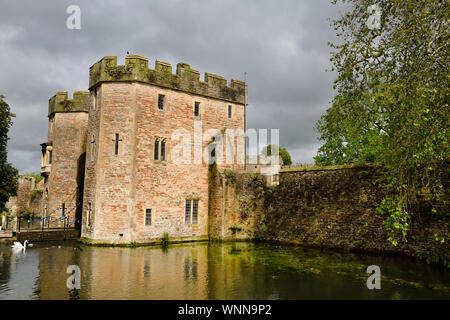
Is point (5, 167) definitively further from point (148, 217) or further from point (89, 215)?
point (148, 217)

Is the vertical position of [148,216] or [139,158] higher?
[139,158]

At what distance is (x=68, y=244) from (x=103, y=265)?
7.35 meters

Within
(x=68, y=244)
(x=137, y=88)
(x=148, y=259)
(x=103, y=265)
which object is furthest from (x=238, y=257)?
(x=137, y=88)

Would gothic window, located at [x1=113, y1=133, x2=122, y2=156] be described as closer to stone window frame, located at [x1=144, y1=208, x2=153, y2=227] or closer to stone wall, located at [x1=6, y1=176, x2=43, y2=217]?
stone window frame, located at [x1=144, y1=208, x2=153, y2=227]

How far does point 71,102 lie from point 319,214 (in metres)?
20.9

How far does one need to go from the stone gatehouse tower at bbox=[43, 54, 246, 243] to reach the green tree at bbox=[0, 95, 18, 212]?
6580 millimetres

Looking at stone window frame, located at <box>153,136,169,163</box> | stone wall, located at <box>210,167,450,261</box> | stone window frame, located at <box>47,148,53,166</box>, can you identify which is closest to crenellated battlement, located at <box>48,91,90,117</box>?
stone window frame, located at <box>47,148,53,166</box>

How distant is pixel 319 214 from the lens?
64.1ft

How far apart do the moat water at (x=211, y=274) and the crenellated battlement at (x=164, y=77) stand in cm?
1047

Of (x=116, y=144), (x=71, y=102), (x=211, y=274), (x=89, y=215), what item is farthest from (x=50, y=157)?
(x=211, y=274)

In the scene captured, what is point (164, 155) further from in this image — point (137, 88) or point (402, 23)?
point (402, 23)

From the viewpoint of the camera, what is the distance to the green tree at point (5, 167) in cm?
2302

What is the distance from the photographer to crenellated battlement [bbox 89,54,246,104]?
20.4 meters

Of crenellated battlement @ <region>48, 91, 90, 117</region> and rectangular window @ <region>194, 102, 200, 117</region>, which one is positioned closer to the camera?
rectangular window @ <region>194, 102, 200, 117</region>
